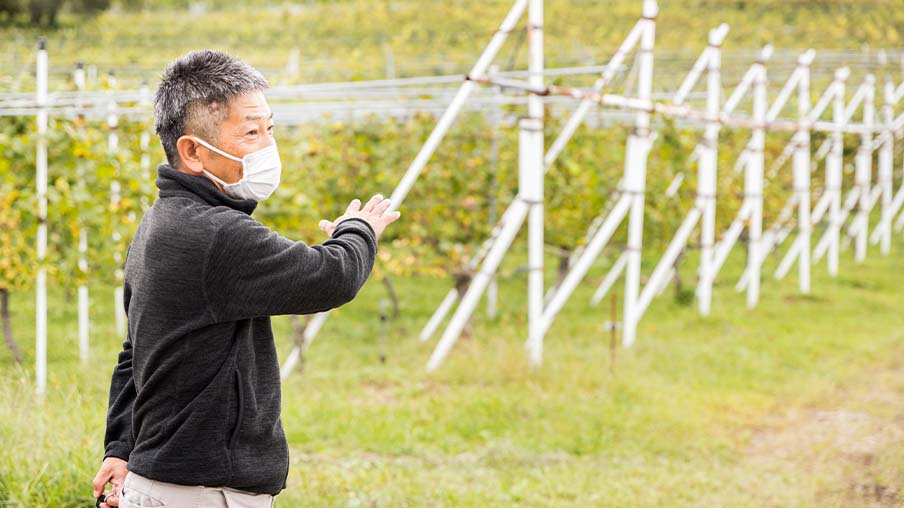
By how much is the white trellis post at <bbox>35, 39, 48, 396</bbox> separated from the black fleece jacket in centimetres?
436

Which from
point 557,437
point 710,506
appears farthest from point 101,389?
point 710,506

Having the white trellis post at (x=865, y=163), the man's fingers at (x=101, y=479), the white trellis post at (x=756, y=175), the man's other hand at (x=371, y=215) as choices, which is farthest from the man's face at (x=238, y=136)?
the white trellis post at (x=865, y=163)

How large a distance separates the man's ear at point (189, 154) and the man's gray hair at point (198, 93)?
17 mm

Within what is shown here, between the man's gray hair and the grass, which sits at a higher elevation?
Answer: the man's gray hair

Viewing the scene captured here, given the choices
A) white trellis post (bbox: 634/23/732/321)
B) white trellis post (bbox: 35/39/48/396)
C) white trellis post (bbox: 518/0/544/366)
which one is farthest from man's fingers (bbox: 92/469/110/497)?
white trellis post (bbox: 634/23/732/321)

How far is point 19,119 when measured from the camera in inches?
263

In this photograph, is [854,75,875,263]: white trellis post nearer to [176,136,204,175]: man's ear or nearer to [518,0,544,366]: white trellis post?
[518,0,544,366]: white trellis post

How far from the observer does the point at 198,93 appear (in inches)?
81.0

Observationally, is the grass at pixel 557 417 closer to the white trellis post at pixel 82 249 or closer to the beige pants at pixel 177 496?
the white trellis post at pixel 82 249

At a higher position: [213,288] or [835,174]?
[213,288]

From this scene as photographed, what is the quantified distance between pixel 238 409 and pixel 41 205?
16.0ft

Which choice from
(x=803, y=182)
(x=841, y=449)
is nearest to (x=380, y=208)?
(x=841, y=449)

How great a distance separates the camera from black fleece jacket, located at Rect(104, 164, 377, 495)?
6.65 feet

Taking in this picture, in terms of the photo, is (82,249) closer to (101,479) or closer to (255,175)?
(101,479)
